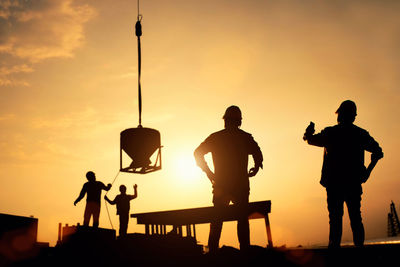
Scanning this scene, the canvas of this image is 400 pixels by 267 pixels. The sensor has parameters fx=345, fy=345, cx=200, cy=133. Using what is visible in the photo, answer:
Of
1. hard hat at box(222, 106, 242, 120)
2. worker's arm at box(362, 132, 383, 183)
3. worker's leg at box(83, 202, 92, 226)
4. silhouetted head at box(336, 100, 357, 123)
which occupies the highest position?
hard hat at box(222, 106, 242, 120)

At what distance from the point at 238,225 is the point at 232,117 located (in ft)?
5.56

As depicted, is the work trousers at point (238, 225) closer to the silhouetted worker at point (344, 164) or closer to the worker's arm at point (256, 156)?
the worker's arm at point (256, 156)

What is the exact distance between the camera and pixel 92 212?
36.5 feet

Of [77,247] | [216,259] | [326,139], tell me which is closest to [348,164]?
[326,139]

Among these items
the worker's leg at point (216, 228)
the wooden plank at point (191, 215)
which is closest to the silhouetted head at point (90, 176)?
the wooden plank at point (191, 215)

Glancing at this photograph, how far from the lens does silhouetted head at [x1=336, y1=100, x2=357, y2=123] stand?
5.24 meters

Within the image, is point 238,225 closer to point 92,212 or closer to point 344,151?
point 344,151

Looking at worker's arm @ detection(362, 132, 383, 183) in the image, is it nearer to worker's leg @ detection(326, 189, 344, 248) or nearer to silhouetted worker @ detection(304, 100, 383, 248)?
silhouetted worker @ detection(304, 100, 383, 248)

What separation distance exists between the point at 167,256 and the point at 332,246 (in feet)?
8.31

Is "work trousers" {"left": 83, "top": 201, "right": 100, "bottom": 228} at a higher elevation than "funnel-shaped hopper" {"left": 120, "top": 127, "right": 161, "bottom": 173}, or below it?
below

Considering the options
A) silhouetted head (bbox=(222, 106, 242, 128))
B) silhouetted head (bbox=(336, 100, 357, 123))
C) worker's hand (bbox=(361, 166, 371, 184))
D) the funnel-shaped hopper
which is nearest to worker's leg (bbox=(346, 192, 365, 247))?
worker's hand (bbox=(361, 166, 371, 184))

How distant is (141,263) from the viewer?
5.30 m

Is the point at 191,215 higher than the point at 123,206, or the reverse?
the point at 123,206

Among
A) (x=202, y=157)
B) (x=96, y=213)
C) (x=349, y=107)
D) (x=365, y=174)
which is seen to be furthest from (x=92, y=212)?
(x=349, y=107)
